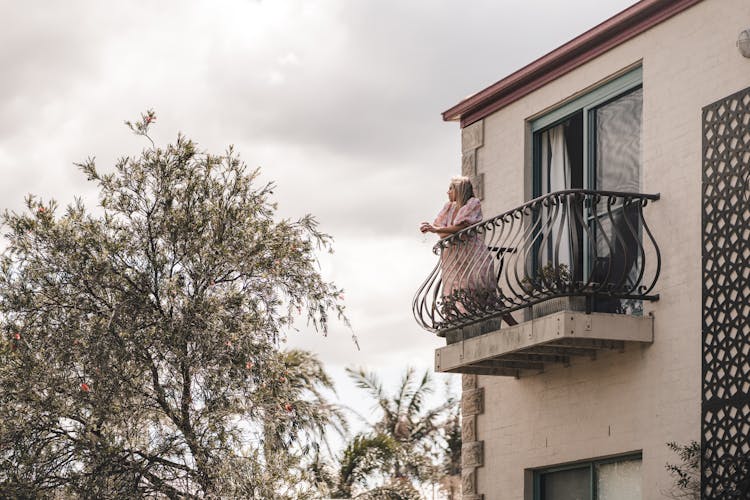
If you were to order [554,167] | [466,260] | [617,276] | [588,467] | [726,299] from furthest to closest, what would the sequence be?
[554,167]
[466,260]
[588,467]
[617,276]
[726,299]

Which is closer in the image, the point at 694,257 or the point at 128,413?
the point at 694,257

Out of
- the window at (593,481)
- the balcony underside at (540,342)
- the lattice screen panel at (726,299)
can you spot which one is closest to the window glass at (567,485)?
the window at (593,481)

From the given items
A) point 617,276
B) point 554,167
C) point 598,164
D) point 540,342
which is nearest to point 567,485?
point 540,342

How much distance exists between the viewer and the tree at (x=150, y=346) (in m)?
13.8

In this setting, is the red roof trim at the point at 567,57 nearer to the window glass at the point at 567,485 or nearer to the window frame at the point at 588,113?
the window frame at the point at 588,113

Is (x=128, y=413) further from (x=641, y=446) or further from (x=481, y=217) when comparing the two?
(x=641, y=446)

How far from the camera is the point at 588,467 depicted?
1247 centimetres

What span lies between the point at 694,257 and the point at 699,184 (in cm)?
66

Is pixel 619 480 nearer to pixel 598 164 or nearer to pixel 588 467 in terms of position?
pixel 588 467

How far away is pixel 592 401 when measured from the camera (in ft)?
40.4

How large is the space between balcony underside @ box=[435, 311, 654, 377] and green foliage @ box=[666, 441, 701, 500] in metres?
1.17

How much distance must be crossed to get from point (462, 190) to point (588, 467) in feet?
10.5

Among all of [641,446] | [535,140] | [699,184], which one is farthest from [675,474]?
[535,140]

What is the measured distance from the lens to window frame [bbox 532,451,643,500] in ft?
39.1
